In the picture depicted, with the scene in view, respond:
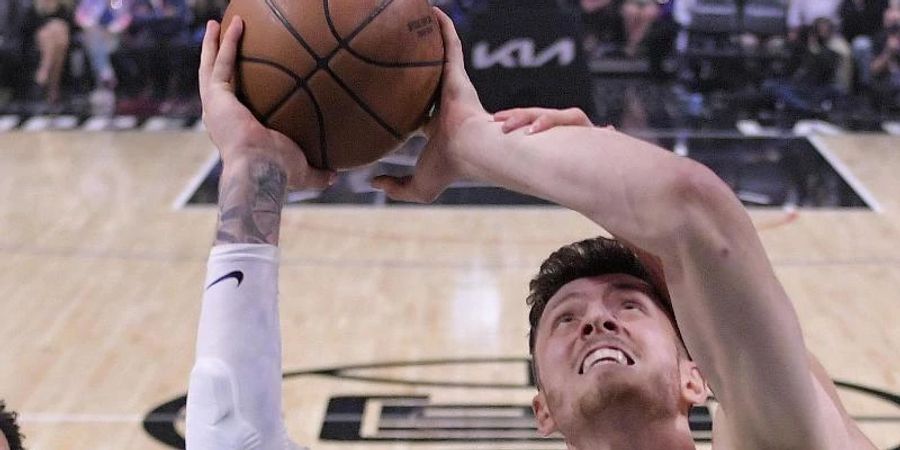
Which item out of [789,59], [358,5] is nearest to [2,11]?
[789,59]

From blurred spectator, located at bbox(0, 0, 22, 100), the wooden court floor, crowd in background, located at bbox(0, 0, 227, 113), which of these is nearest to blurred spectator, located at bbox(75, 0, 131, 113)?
crowd in background, located at bbox(0, 0, 227, 113)

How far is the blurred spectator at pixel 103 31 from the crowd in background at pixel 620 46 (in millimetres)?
10

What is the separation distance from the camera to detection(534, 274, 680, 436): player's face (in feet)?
8.16

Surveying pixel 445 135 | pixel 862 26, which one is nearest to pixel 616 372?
pixel 445 135

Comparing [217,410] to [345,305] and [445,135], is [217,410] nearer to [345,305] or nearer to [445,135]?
[445,135]

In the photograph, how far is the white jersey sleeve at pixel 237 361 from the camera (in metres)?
2.08

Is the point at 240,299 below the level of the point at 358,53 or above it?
below

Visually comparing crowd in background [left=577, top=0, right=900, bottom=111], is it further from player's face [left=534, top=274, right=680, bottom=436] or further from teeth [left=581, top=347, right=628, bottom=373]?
teeth [left=581, top=347, right=628, bottom=373]

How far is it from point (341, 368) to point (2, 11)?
9.47 m

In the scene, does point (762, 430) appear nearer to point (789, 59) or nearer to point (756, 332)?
point (756, 332)

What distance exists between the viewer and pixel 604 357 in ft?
8.23

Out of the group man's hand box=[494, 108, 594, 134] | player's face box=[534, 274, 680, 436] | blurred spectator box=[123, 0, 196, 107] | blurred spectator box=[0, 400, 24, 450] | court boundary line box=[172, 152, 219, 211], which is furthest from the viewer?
blurred spectator box=[123, 0, 196, 107]

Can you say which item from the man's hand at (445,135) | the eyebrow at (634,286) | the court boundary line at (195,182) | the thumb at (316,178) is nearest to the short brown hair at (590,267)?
the eyebrow at (634,286)

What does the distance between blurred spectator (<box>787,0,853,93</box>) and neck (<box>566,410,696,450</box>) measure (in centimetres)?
1150
